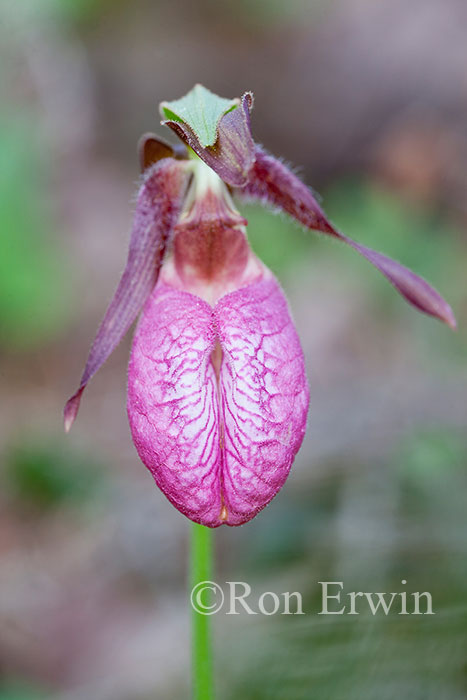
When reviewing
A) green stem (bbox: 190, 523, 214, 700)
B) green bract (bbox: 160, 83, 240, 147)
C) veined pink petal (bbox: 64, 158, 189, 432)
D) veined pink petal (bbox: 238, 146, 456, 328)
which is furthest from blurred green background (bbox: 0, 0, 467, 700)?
green bract (bbox: 160, 83, 240, 147)

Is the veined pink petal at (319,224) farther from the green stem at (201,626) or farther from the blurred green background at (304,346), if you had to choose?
the blurred green background at (304,346)

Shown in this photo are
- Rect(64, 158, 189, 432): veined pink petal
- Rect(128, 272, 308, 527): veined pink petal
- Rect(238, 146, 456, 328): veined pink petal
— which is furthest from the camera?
Rect(238, 146, 456, 328): veined pink petal

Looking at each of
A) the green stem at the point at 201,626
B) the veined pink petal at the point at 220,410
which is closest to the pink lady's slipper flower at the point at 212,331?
the veined pink petal at the point at 220,410

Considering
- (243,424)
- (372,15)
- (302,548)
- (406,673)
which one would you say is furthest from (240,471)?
(372,15)

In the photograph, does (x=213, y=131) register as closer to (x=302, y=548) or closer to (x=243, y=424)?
(x=243, y=424)

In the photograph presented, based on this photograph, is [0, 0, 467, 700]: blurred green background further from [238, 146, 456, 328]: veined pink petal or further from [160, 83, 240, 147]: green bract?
[160, 83, 240, 147]: green bract

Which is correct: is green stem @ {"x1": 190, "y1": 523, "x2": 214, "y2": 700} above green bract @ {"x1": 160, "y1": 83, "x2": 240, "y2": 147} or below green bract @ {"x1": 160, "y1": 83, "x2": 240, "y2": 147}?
below

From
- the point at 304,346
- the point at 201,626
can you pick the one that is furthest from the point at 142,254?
the point at 304,346
